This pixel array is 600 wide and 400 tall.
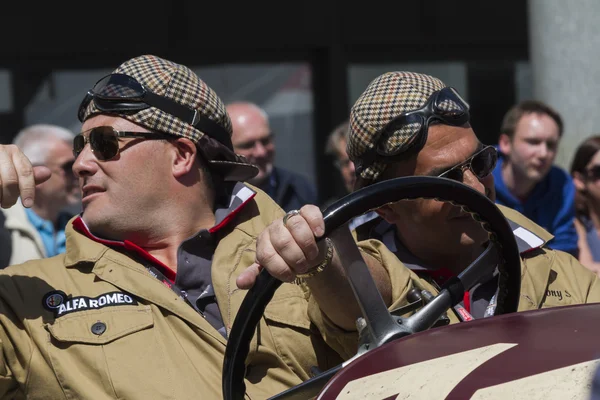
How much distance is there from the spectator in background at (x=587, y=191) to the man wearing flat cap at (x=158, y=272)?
2.49m

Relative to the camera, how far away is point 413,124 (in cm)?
304

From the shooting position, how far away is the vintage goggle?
304cm

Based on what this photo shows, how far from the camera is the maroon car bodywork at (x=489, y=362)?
6.01 ft

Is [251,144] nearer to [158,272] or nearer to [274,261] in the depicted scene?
[158,272]

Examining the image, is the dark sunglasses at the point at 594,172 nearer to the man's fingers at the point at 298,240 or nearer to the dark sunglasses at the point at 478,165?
the dark sunglasses at the point at 478,165

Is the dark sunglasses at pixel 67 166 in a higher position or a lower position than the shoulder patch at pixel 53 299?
lower

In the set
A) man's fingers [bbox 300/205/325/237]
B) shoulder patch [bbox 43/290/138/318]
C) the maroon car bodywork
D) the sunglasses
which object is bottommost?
the sunglasses

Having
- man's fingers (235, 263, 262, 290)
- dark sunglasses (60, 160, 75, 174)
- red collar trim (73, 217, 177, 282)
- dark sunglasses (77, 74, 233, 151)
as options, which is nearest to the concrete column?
dark sunglasses (60, 160, 75, 174)

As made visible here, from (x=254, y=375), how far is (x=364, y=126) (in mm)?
779

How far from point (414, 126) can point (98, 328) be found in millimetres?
1046

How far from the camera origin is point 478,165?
3.06 meters

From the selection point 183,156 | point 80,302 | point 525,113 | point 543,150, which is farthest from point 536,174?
point 80,302

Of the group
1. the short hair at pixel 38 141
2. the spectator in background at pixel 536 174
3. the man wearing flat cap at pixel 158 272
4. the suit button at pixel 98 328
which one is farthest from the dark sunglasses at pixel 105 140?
the spectator in background at pixel 536 174

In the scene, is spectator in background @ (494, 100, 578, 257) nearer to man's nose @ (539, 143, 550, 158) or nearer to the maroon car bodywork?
man's nose @ (539, 143, 550, 158)
